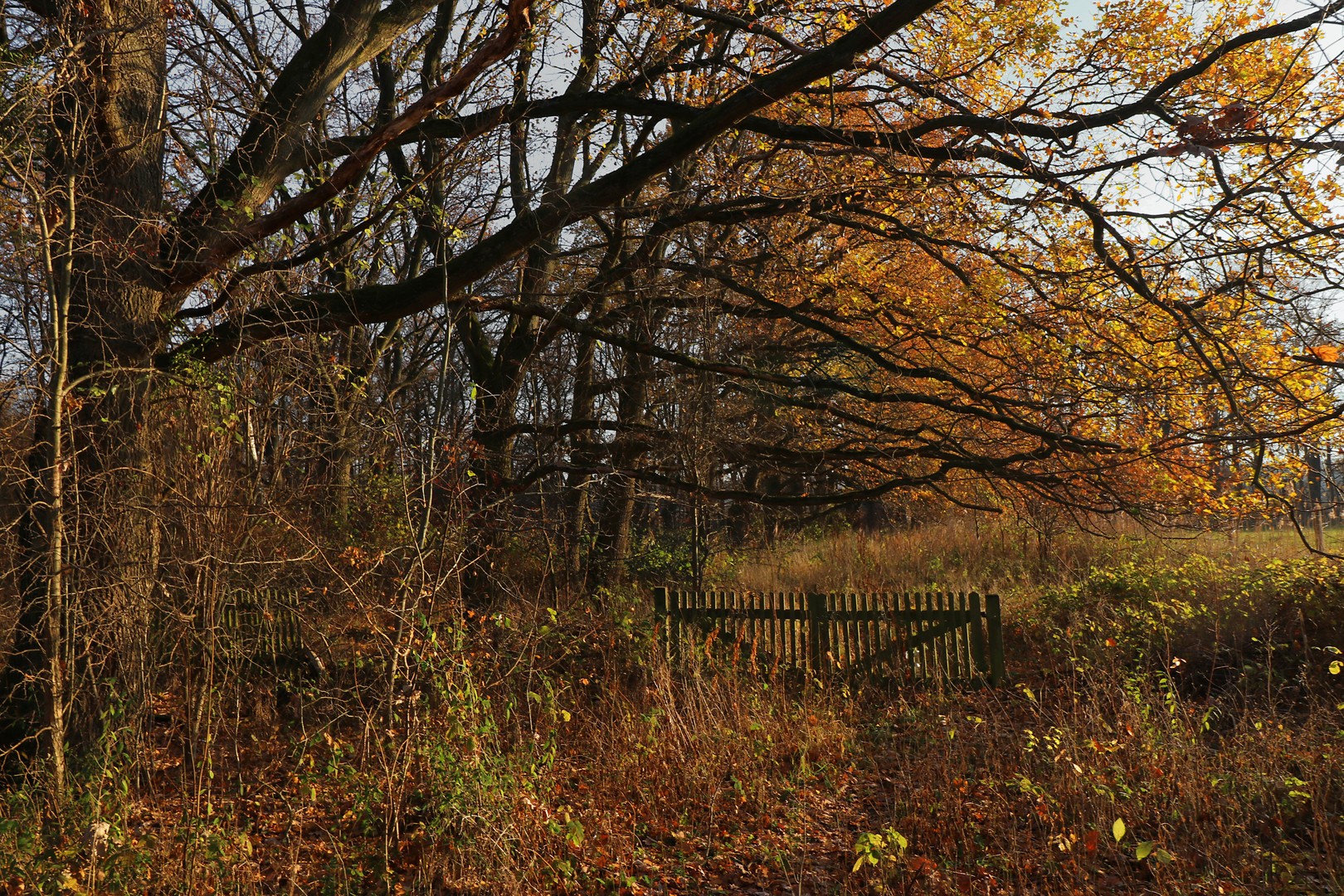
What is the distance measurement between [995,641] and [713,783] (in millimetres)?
3901

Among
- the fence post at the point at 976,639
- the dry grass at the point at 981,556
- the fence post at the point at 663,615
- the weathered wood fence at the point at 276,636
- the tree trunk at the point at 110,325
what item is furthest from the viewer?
the dry grass at the point at 981,556

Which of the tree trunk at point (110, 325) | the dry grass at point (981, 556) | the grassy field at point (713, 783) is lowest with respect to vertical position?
the grassy field at point (713, 783)

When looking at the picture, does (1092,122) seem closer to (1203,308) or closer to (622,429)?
(1203,308)

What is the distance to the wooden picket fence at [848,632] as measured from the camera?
802 cm

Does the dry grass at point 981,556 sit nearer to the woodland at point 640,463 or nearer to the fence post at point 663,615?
the woodland at point 640,463

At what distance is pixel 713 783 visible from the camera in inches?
212

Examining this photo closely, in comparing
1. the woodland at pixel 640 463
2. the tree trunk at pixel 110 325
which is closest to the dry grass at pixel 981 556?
the woodland at pixel 640 463

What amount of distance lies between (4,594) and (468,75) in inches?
246

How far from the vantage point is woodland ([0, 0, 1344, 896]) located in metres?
4.44

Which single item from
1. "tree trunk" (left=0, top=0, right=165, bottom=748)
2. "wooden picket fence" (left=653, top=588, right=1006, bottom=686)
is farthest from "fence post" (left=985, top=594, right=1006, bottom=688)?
"tree trunk" (left=0, top=0, right=165, bottom=748)

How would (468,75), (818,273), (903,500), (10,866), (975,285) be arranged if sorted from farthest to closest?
(903,500) < (818,273) < (975,285) < (468,75) < (10,866)

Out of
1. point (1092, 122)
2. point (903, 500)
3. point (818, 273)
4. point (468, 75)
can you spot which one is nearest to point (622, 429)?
point (818, 273)

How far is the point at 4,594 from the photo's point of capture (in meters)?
7.05

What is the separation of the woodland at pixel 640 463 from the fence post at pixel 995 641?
348 millimetres
